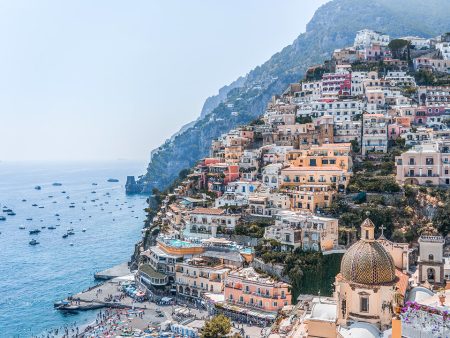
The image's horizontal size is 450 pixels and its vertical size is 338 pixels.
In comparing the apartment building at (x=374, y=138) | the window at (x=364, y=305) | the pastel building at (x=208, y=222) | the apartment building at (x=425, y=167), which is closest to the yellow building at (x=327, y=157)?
the apartment building at (x=374, y=138)

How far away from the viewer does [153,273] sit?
70.1 m

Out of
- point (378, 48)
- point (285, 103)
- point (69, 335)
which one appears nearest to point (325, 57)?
point (378, 48)

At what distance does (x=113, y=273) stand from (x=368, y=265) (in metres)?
58.8

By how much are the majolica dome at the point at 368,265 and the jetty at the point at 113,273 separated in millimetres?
55795

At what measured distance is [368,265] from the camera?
33.1m

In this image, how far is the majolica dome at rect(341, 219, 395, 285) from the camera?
33031 mm

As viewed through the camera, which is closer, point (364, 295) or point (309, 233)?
point (364, 295)

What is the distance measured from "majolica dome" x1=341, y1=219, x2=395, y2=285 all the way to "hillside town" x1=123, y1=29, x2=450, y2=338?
0.06m

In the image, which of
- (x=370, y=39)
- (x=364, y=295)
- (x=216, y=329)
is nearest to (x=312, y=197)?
(x=216, y=329)

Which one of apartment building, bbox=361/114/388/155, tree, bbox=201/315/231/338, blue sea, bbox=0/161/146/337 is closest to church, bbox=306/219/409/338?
tree, bbox=201/315/231/338

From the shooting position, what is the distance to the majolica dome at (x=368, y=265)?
1300 inches

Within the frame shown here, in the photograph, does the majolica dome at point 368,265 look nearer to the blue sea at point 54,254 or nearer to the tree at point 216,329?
the tree at point 216,329

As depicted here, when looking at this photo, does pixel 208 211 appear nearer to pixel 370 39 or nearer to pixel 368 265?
pixel 368 265

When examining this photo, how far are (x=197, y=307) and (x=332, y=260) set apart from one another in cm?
1666
